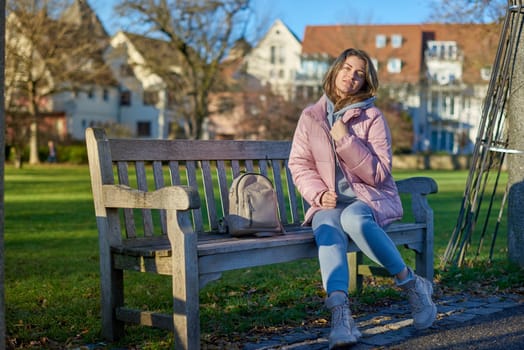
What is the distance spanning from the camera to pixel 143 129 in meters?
65.3

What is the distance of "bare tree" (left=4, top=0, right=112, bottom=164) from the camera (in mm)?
36812

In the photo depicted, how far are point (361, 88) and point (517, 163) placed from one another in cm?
225

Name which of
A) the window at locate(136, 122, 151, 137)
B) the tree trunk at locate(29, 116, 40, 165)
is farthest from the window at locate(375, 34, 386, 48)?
the tree trunk at locate(29, 116, 40, 165)

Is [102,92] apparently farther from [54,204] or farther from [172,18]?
[54,204]

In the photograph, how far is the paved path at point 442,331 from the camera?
14.3ft

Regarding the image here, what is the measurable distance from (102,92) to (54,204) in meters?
47.1

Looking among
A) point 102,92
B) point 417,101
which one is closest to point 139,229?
point 102,92

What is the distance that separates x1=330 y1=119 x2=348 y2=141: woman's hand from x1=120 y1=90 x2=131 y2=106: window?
6129cm

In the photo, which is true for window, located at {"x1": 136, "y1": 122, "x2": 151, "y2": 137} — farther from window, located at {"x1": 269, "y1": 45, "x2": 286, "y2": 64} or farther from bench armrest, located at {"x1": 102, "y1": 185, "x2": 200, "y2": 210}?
bench armrest, located at {"x1": 102, "y1": 185, "x2": 200, "y2": 210}

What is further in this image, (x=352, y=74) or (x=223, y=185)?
(x=223, y=185)

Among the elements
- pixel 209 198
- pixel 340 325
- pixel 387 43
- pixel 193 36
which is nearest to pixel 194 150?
pixel 209 198

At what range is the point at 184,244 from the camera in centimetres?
396

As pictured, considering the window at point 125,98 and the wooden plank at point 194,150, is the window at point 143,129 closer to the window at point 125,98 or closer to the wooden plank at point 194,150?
the window at point 125,98

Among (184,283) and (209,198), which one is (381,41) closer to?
(209,198)
